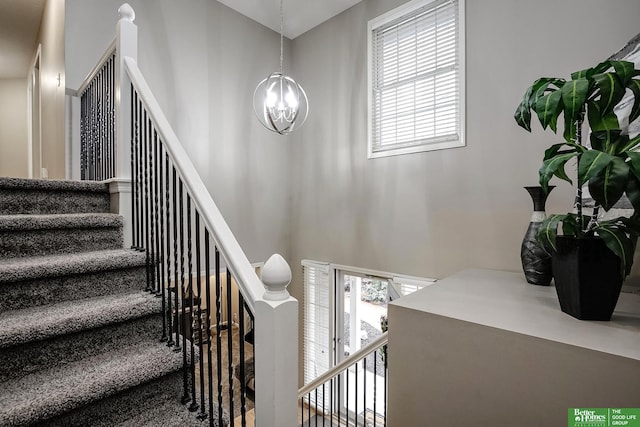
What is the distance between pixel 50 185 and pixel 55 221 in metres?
0.35

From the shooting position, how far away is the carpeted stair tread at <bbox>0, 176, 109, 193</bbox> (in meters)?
1.70

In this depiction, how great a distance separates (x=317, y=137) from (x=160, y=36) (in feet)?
6.77

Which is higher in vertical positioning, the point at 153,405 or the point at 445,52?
the point at 445,52

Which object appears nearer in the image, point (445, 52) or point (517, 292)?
point (517, 292)

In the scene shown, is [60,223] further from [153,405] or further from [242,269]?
[242,269]

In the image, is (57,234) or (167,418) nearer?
(167,418)

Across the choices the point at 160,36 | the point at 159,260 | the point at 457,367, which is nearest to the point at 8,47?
the point at 160,36

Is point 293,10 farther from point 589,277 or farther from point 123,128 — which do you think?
point 589,277

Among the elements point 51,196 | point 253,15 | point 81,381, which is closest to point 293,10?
point 253,15

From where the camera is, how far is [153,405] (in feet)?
4.28

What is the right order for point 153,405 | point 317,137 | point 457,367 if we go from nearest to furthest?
point 153,405
point 457,367
point 317,137

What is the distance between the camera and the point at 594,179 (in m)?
1.11

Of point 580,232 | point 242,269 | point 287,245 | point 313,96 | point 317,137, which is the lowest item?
point 287,245

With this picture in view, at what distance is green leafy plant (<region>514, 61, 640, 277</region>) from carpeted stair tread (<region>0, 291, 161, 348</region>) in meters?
1.88
